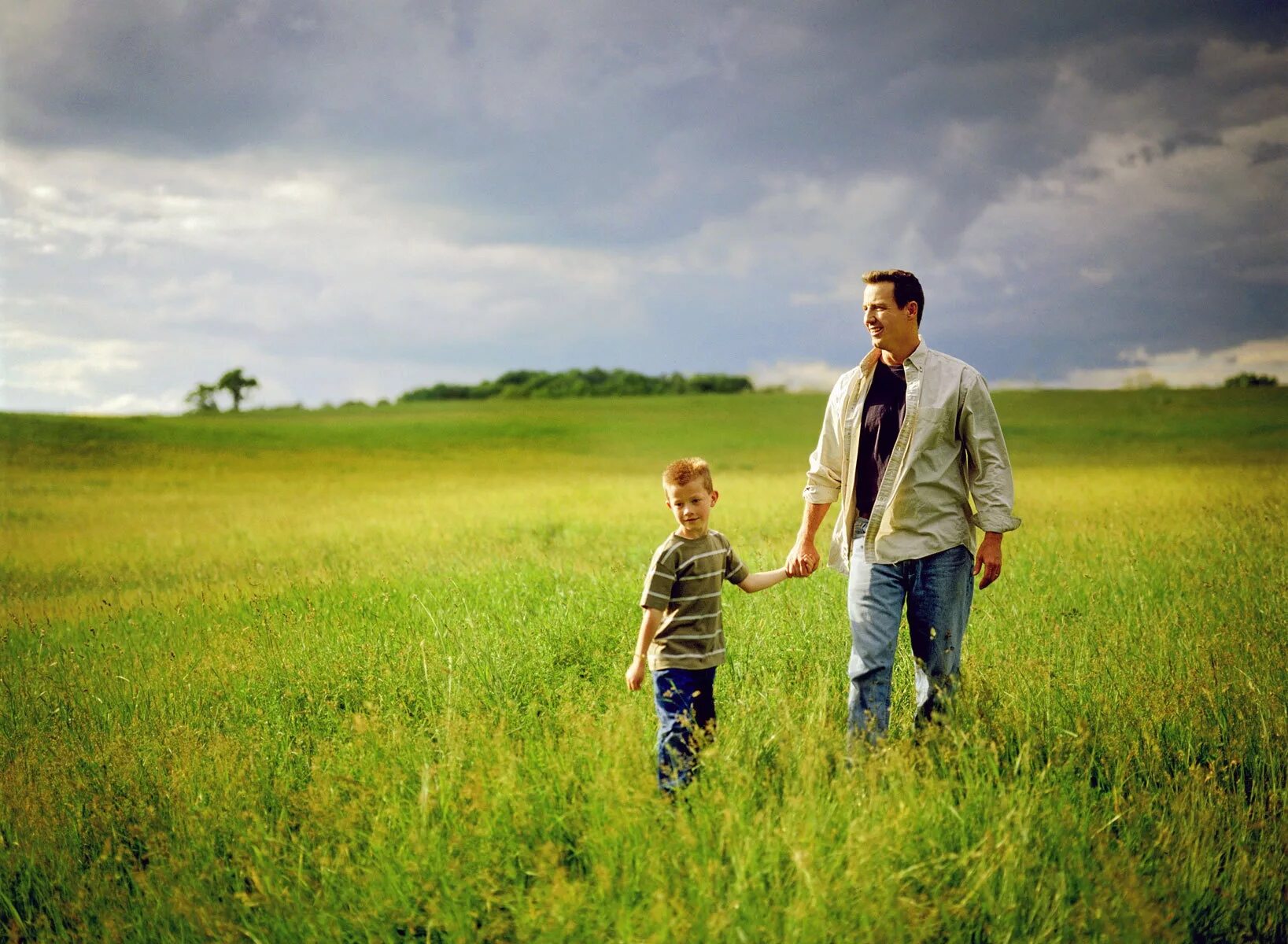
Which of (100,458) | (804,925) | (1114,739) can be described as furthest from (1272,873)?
(100,458)

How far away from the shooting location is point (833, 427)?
4.91 metres

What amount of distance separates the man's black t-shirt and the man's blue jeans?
0.21 m

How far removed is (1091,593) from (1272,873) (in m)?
4.61

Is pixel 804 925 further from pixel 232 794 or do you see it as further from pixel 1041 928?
pixel 232 794

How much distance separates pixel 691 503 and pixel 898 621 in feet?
4.87

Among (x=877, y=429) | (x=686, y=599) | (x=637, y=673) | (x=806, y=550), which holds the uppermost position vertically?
(x=877, y=429)

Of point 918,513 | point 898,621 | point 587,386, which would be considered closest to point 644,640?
point 898,621

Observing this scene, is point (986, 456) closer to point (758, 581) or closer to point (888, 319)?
point (888, 319)

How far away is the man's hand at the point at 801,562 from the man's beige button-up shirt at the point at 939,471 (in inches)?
10.1

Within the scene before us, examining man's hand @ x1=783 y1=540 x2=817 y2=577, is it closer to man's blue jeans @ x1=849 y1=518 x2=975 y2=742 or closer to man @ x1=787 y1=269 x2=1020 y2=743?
man @ x1=787 y1=269 x2=1020 y2=743

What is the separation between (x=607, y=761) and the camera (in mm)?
A: 3883

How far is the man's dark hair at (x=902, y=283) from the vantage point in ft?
14.7

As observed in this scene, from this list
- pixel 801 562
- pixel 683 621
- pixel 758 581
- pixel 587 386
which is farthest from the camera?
pixel 587 386

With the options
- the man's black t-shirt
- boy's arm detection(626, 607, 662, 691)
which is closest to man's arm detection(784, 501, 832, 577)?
the man's black t-shirt
